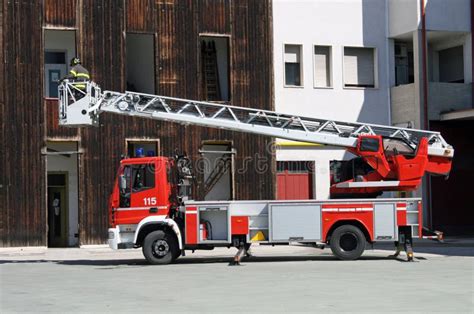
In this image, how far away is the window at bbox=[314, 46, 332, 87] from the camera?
3353cm

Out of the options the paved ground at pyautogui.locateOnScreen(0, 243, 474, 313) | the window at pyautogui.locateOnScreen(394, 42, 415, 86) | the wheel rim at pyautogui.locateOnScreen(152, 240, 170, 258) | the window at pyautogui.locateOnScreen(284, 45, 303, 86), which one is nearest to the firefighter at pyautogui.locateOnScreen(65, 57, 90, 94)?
the wheel rim at pyautogui.locateOnScreen(152, 240, 170, 258)

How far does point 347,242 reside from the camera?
21.5m

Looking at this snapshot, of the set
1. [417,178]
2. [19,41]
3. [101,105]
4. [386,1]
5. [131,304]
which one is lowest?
[131,304]

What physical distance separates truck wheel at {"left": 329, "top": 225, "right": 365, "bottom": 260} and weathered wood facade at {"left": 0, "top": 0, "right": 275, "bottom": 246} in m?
10.3

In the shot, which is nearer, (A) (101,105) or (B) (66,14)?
(A) (101,105)

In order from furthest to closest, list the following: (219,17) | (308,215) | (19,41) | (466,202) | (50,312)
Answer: (466,202), (219,17), (19,41), (308,215), (50,312)

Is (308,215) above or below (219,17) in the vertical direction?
below

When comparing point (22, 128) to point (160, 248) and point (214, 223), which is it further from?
point (214, 223)

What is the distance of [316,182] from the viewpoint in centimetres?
3297

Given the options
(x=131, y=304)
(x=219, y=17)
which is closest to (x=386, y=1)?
(x=219, y=17)

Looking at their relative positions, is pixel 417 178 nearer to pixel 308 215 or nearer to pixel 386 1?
pixel 308 215

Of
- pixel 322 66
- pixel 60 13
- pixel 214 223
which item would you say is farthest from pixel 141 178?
pixel 322 66

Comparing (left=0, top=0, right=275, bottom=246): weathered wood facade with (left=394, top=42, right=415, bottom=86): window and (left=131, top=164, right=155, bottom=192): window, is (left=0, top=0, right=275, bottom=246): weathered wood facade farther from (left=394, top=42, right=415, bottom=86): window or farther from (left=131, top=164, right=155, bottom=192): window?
Result: (left=131, top=164, right=155, bottom=192): window

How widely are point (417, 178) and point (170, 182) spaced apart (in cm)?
661
